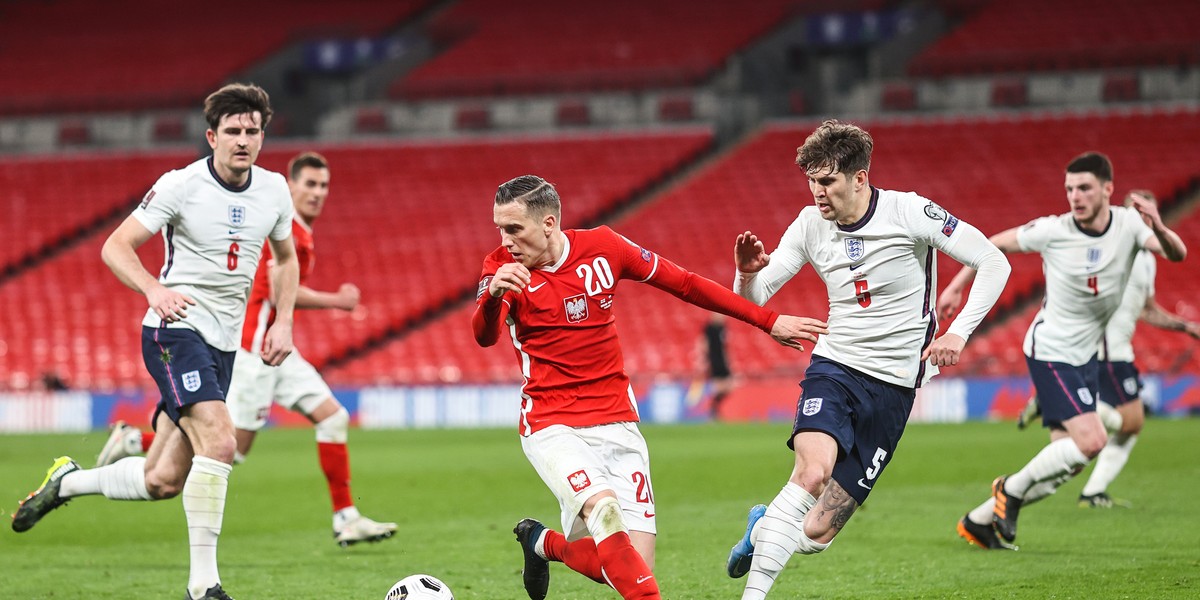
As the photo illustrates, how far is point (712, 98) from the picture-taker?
3070 centimetres

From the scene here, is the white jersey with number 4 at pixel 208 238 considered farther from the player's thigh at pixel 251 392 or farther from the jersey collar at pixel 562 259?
the player's thigh at pixel 251 392

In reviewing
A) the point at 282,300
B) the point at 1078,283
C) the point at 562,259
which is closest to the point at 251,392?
the point at 282,300

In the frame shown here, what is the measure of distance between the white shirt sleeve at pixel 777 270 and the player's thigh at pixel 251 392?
12.7 ft

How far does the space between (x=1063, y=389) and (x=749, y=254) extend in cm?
323

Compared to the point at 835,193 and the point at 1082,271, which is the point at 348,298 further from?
the point at 1082,271

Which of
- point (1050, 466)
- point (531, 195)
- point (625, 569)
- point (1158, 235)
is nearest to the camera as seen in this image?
point (625, 569)

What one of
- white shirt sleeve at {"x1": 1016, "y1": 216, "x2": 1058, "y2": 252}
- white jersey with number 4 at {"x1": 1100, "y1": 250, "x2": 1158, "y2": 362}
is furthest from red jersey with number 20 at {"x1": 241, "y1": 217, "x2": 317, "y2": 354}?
white jersey with number 4 at {"x1": 1100, "y1": 250, "x2": 1158, "y2": 362}

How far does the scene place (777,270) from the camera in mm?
6406

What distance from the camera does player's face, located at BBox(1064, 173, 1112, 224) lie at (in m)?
8.35

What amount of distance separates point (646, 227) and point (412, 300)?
4.65 metres

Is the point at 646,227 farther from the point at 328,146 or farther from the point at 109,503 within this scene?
the point at 109,503

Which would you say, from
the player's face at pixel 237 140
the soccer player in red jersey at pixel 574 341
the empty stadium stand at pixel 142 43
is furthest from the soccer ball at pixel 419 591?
the empty stadium stand at pixel 142 43

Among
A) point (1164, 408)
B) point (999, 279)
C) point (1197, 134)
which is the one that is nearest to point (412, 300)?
point (1164, 408)

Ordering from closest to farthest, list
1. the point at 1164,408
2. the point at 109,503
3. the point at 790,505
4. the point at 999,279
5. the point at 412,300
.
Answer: the point at 790,505 → the point at 999,279 → the point at 109,503 → the point at 1164,408 → the point at 412,300
